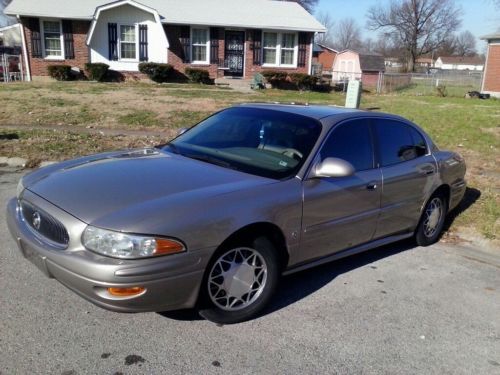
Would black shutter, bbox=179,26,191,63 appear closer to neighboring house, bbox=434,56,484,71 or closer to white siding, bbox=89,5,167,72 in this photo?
white siding, bbox=89,5,167,72

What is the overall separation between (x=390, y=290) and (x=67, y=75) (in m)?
22.7

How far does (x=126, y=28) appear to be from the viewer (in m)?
24.5

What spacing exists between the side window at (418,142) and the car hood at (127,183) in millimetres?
2160

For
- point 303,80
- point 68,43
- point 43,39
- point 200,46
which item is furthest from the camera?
point 200,46

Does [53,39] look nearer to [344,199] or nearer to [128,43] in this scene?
[128,43]

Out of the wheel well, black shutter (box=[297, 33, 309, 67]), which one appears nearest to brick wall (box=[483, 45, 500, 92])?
black shutter (box=[297, 33, 309, 67])

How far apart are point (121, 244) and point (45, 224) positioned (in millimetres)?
701

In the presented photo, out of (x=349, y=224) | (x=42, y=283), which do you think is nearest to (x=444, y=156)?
(x=349, y=224)

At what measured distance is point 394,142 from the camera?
4785mm

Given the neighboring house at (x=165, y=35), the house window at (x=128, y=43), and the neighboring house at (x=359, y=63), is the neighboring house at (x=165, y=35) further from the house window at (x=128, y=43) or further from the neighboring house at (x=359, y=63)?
the neighboring house at (x=359, y=63)

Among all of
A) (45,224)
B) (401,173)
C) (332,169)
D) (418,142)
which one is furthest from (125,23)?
(45,224)

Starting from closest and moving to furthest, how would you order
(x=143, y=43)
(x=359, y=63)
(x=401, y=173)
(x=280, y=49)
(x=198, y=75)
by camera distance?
(x=401, y=173) < (x=143, y=43) < (x=198, y=75) < (x=280, y=49) < (x=359, y=63)

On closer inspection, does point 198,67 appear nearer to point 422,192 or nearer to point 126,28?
point 126,28

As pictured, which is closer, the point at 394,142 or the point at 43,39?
the point at 394,142
